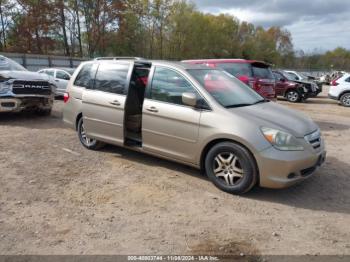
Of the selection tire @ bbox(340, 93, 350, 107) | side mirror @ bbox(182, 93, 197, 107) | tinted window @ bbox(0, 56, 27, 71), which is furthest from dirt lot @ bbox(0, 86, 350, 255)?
tire @ bbox(340, 93, 350, 107)

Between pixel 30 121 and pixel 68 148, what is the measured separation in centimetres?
344

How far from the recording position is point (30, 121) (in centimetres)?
992

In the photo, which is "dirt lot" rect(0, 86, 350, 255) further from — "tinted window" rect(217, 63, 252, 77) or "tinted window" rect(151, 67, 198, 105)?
"tinted window" rect(217, 63, 252, 77)

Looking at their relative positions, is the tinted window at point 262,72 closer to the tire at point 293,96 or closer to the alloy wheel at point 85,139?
the alloy wheel at point 85,139

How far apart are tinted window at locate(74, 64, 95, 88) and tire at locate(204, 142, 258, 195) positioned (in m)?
2.87

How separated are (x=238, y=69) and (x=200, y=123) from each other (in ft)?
21.9

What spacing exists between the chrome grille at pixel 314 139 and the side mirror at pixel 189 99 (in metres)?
1.58

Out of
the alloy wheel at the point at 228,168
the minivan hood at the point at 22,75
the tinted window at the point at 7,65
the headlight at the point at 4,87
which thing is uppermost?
the tinted window at the point at 7,65

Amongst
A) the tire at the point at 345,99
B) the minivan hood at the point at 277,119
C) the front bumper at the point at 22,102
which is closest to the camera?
the minivan hood at the point at 277,119

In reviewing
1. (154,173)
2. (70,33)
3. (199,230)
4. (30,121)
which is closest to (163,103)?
(154,173)

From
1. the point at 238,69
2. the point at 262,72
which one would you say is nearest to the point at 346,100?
the point at 262,72

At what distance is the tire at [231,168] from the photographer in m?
4.65

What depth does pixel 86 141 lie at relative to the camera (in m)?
7.05

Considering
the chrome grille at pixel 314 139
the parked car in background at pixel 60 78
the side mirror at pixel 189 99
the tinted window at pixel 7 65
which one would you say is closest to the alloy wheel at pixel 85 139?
the side mirror at pixel 189 99
